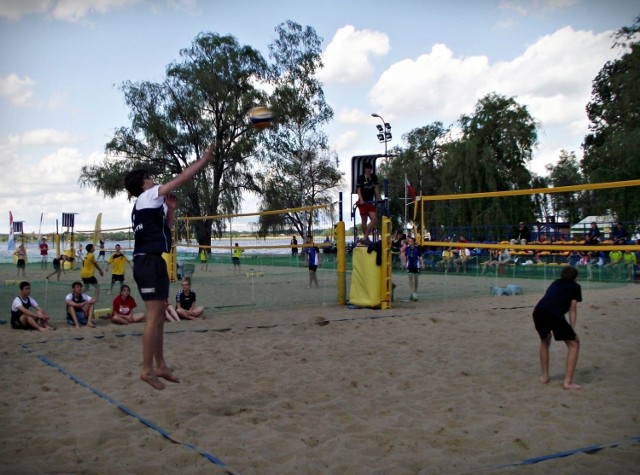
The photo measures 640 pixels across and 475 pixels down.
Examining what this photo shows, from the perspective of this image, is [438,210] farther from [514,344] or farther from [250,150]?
[514,344]

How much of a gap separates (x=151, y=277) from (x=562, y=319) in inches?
141

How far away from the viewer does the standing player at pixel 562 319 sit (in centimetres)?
550

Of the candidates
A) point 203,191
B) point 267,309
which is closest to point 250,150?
point 203,191

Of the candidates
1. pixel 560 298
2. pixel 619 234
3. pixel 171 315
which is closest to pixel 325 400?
pixel 560 298

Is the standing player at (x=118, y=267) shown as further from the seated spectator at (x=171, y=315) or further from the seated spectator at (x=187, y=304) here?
the seated spectator at (x=171, y=315)

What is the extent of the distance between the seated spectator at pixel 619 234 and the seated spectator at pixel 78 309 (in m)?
8.33

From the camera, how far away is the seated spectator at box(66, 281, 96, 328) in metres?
9.46

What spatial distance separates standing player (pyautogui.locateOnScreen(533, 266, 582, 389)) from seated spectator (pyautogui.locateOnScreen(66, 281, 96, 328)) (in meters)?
6.64

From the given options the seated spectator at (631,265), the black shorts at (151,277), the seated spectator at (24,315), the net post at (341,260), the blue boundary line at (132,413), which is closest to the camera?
the blue boundary line at (132,413)

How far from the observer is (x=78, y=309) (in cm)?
955

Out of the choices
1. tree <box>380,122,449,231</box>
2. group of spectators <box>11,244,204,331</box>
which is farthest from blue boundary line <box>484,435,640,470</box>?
tree <box>380,122,449,231</box>

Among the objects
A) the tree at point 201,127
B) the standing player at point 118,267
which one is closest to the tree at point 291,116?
the tree at point 201,127

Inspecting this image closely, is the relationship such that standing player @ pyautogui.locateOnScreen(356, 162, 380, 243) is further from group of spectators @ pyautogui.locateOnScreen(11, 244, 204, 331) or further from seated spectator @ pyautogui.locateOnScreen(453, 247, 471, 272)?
seated spectator @ pyautogui.locateOnScreen(453, 247, 471, 272)

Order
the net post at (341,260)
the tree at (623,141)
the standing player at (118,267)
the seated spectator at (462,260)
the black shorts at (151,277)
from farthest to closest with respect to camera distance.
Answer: the tree at (623,141) → the seated spectator at (462,260) → the standing player at (118,267) → the net post at (341,260) → the black shorts at (151,277)
